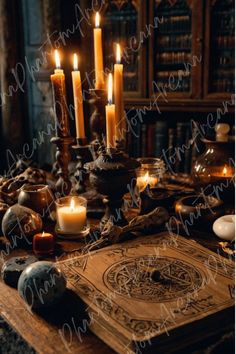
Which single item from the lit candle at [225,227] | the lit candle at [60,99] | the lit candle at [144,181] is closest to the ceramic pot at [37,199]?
the lit candle at [60,99]

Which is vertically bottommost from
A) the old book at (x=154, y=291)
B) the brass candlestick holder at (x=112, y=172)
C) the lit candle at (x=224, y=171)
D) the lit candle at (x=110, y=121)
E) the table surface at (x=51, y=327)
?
the table surface at (x=51, y=327)

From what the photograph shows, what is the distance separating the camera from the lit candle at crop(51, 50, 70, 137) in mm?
1544

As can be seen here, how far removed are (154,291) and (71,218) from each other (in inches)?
17.5

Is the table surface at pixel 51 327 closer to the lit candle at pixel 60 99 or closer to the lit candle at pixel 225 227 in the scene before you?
the lit candle at pixel 225 227

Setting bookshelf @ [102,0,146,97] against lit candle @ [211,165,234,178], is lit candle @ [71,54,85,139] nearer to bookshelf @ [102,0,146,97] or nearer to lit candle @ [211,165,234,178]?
lit candle @ [211,165,234,178]

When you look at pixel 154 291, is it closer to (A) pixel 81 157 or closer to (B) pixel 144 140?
(A) pixel 81 157

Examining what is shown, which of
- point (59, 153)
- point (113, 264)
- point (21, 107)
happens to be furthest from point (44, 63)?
point (113, 264)

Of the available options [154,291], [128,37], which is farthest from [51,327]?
[128,37]

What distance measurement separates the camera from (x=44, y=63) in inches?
143

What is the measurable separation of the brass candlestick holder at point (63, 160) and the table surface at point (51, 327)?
58 cm

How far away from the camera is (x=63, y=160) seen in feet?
5.42

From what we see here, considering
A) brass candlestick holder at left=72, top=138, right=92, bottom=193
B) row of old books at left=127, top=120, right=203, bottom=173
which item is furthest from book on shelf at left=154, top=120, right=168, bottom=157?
brass candlestick holder at left=72, top=138, right=92, bottom=193

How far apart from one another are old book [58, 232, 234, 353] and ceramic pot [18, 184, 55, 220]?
0.33m

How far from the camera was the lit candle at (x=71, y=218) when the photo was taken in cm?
141
